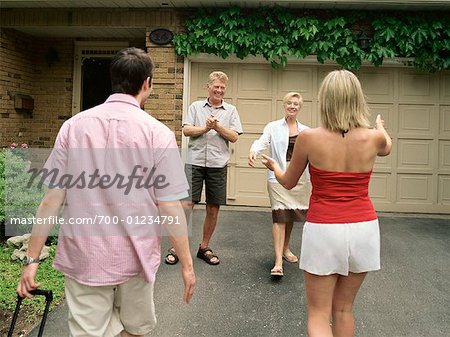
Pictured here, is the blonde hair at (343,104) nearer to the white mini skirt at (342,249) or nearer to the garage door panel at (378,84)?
the white mini skirt at (342,249)

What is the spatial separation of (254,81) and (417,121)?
9.00 feet

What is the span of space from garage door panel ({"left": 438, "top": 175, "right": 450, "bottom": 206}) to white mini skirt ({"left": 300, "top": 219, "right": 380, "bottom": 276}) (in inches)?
213

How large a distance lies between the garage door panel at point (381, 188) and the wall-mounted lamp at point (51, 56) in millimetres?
6094

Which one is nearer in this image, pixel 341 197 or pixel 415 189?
pixel 341 197

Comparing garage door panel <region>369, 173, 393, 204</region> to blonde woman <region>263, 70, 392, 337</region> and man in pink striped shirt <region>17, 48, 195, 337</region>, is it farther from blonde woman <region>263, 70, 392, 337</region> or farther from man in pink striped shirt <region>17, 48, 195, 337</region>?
man in pink striped shirt <region>17, 48, 195, 337</region>

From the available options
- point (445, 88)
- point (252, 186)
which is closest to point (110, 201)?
point (252, 186)

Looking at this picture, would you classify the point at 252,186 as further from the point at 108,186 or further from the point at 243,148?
the point at 108,186

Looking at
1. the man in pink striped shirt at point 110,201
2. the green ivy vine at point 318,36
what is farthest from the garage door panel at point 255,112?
the man in pink striped shirt at point 110,201

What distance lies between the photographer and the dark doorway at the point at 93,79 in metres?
7.97

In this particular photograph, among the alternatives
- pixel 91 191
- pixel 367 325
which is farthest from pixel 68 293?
pixel 367 325

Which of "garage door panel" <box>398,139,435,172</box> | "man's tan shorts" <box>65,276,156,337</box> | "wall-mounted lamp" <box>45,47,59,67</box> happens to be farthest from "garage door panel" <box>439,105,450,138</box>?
"wall-mounted lamp" <box>45,47,59,67</box>

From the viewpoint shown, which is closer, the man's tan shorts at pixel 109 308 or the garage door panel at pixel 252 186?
the man's tan shorts at pixel 109 308

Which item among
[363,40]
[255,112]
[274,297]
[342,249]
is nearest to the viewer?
[342,249]

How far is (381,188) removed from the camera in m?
6.95
